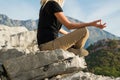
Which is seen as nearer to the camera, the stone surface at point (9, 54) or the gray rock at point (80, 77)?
the gray rock at point (80, 77)

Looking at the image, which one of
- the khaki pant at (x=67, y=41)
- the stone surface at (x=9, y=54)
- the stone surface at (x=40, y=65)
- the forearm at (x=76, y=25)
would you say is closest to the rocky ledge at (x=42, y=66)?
the stone surface at (x=40, y=65)

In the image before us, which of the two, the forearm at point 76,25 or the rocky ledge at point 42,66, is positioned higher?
the forearm at point 76,25

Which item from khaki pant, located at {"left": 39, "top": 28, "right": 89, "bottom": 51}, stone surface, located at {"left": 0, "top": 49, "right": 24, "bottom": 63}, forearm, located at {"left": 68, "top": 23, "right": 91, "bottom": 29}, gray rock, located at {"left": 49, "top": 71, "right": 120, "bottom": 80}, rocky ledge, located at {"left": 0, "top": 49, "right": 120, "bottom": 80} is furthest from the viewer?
stone surface, located at {"left": 0, "top": 49, "right": 24, "bottom": 63}

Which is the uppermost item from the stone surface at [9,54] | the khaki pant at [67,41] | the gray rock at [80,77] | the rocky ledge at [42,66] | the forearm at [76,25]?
the forearm at [76,25]

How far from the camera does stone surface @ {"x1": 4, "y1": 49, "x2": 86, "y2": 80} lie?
10438 mm

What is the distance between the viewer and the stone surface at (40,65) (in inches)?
411

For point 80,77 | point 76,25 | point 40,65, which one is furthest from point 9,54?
point 80,77

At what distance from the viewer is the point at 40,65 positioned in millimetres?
10469

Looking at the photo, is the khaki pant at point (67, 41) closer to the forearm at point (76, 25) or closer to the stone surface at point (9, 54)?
the forearm at point (76, 25)

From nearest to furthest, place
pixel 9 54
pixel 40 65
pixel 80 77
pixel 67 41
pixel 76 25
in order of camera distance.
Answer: pixel 80 77 → pixel 40 65 → pixel 76 25 → pixel 67 41 → pixel 9 54

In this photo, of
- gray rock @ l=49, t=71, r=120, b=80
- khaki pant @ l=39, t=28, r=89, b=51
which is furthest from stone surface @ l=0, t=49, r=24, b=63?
gray rock @ l=49, t=71, r=120, b=80

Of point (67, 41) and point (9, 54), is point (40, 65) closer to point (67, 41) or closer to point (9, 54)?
point (67, 41)

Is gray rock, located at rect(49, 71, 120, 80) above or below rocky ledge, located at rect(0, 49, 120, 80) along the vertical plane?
below

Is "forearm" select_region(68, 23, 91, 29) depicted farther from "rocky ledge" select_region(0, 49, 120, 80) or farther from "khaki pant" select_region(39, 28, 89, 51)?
"rocky ledge" select_region(0, 49, 120, 80)
